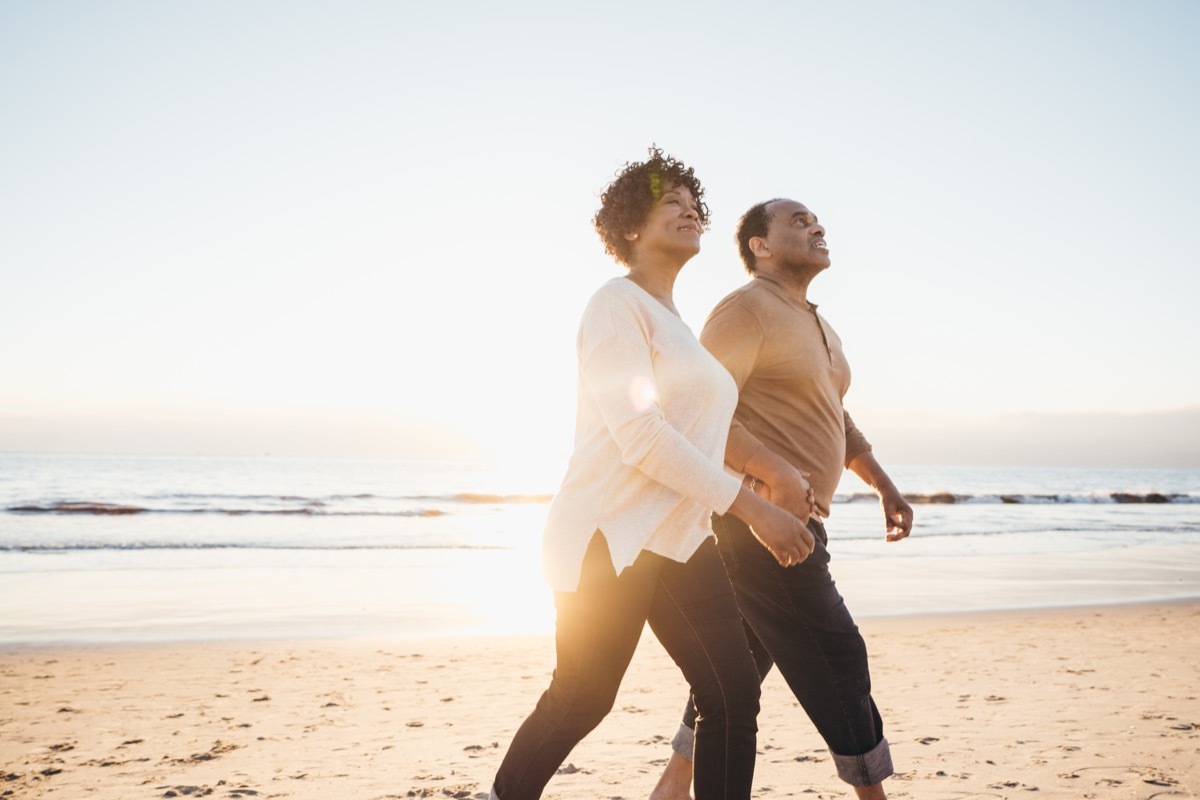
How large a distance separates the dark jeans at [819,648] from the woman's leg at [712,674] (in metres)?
0.45

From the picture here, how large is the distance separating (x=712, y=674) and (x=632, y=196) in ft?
4.05

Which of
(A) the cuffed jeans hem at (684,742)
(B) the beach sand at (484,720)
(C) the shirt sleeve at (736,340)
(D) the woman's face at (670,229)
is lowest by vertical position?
(B) the beach sand at (484,720)

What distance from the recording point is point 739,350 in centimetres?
264

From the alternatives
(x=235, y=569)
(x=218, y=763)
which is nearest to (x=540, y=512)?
(x=235, y=569)

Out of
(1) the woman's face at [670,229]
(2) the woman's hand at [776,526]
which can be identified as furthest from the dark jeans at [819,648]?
(1) the woman's face at [670,229]

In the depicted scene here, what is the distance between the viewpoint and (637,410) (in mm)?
2002

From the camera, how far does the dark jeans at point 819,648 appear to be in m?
2.56

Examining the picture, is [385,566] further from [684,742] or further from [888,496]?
[888,496]

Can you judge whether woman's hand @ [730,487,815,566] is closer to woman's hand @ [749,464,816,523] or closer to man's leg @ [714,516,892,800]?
woman's hand @ [749,464,816,523]

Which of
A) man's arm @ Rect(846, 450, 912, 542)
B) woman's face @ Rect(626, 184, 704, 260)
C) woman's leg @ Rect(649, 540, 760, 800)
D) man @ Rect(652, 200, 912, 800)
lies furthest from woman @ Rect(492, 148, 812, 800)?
man's arm @ Rect(846, 450, 912, 542)

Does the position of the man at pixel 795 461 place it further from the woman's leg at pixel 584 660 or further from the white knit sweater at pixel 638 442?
the woman's leg at pixel 584 660

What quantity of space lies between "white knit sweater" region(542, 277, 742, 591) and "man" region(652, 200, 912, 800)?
331 millimetres

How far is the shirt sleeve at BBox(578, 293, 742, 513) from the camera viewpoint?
1995mm

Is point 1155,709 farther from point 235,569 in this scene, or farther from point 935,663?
point 235,569
